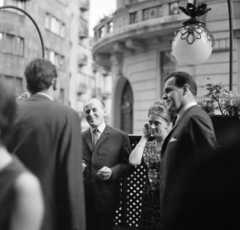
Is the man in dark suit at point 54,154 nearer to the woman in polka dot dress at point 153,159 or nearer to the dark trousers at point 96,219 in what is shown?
the woman in polka dot dress at point 153,159

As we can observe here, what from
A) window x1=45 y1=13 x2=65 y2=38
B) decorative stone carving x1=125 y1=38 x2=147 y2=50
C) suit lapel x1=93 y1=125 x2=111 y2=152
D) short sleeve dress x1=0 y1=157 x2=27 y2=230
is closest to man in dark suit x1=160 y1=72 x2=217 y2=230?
short sleeve dress x1=0 y1=157 x2=27 y2=230

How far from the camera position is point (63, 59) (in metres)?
34.8

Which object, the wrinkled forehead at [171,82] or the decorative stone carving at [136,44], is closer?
the wrinkled forehead at [171,82]

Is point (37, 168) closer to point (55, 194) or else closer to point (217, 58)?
point (55, 194)

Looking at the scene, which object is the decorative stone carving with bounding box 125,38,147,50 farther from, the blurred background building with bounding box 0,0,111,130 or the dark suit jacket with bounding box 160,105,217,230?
the dark suit jacket with bounding box 160,105,217,230

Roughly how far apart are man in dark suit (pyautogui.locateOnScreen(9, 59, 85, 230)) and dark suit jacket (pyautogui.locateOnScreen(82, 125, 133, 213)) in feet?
5.08

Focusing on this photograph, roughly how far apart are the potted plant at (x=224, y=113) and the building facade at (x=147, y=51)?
849 centimetres

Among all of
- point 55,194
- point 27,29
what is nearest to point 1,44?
point 27,29

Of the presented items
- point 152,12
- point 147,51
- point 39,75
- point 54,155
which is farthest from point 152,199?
point 147,51

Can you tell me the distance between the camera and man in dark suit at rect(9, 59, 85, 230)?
2566 mm

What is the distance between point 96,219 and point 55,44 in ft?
97.3

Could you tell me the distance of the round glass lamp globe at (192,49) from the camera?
20.3 ft

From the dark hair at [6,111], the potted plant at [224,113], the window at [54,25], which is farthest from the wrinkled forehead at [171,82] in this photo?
the window at [54,25]

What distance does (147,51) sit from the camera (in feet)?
49.6
